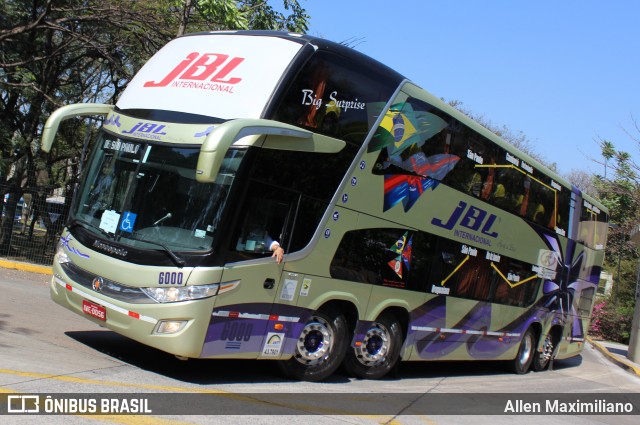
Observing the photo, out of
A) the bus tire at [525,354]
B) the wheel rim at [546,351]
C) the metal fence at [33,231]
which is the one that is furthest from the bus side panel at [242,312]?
the metal fence at [33,231]

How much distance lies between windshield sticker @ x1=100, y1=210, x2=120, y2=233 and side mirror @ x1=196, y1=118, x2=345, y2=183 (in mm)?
1739

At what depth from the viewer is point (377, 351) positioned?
9250mm

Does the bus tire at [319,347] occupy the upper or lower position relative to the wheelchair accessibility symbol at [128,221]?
lower

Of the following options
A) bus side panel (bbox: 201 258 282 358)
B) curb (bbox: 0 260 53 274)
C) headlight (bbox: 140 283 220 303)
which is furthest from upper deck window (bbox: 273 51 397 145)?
curb (bbox: 0 260 53 274)

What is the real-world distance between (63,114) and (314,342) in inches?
173

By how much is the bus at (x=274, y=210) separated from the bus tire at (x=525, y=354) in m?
3.50

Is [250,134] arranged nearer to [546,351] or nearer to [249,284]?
[249,284]

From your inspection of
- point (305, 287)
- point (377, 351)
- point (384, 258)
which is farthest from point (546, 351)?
point (305, 287)

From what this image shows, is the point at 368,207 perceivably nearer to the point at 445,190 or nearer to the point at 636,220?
the point at 445,190

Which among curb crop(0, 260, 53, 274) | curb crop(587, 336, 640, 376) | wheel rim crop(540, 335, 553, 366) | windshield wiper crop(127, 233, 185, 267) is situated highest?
windshield wiper crop(127, 233, 185, 267)

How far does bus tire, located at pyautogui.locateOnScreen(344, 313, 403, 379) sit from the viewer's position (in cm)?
896

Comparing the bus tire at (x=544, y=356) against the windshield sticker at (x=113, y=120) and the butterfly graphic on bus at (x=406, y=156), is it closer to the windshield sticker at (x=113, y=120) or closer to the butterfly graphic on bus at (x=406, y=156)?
the butterfly graphic on bus at (x=406, y=156)

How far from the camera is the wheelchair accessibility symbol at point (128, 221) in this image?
23.2 feet

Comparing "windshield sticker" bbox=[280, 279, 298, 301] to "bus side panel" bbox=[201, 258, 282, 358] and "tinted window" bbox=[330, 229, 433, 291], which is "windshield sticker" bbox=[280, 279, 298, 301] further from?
"tinted window" bbox=[330, 229, 433, 291]
